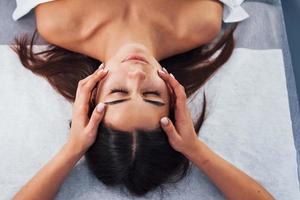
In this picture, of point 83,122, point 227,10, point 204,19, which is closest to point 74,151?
point 83,122

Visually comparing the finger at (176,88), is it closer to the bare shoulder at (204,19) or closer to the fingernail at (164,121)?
the fingernail at (164,121)

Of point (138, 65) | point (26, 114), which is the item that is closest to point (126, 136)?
point (138, 65)

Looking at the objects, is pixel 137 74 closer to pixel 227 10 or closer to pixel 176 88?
pixel 176 88

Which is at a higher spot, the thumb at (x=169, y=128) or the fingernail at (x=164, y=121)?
the fingernail at (x=164, y=121)

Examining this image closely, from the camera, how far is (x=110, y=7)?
1.23 meters

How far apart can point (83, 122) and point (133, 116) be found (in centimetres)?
14

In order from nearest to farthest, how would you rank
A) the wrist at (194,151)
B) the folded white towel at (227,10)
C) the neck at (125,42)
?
the wrist at (194,151)
the neck at (125,42)
the folded white towel at (227,10)

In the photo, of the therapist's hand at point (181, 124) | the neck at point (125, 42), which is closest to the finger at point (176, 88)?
the therapist's hand at point (181, 124)

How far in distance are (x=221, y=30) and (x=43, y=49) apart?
1.63ft

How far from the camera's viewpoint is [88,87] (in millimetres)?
1073

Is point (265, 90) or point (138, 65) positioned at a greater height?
point (138, 65)

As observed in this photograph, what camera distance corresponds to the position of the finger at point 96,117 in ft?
3.29

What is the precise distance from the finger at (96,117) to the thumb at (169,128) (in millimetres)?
127

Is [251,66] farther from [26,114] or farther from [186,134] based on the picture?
[26,114]
